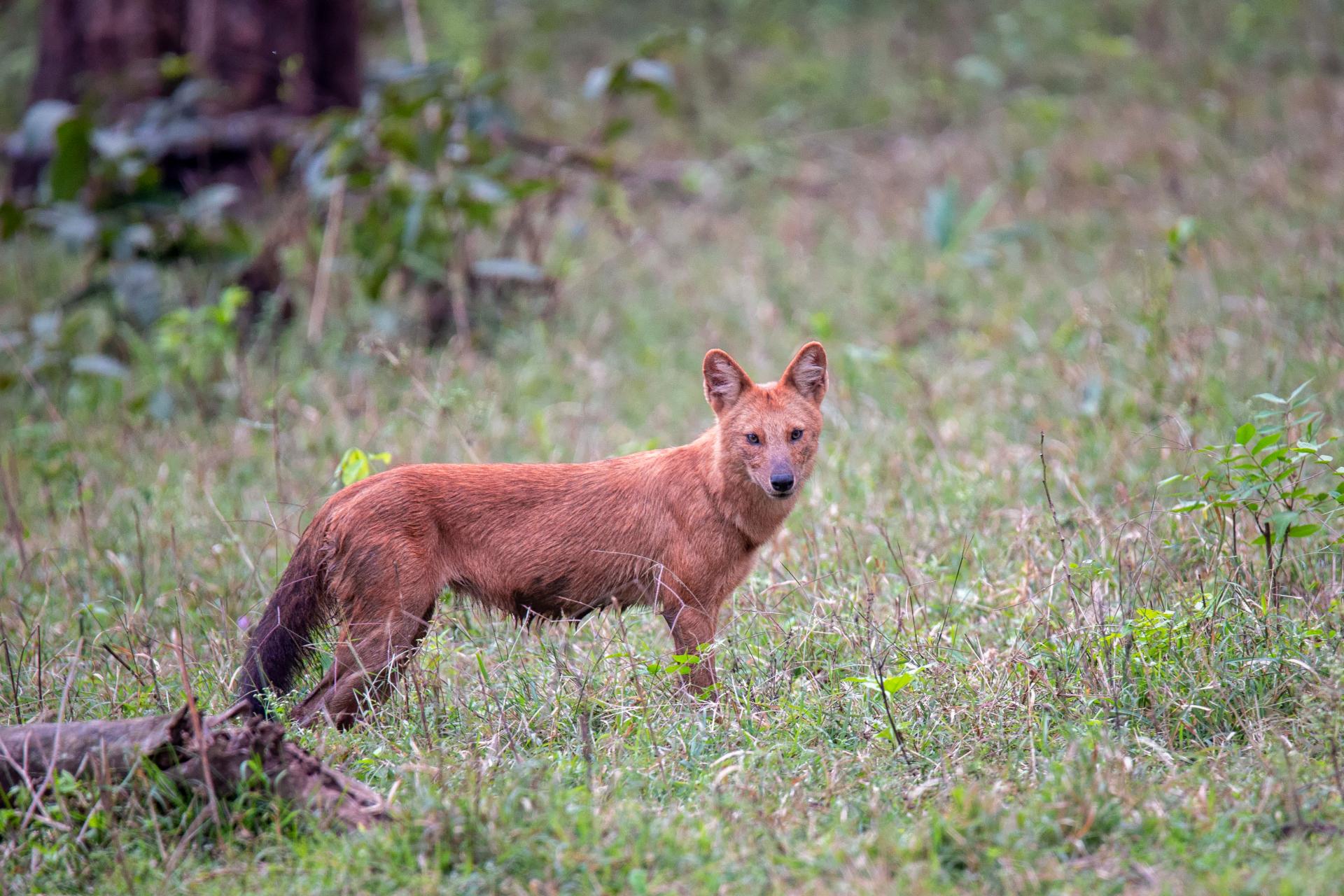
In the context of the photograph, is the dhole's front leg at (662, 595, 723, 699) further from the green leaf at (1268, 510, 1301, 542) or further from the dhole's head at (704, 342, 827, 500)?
the green leaf at (1268, 510, 1301, 542)

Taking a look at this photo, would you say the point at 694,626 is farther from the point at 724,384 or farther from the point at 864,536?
the point at 864,536

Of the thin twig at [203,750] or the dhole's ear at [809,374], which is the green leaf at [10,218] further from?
the thin twig at [203,750]

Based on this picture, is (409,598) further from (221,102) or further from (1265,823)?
(221,102)

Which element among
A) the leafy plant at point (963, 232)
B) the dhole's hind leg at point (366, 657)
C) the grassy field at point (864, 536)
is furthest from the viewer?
the leafy plant at point (963, 232)

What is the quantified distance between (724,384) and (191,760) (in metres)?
2.47

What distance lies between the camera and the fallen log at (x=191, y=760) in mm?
3422

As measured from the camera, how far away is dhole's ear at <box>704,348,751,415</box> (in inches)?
195

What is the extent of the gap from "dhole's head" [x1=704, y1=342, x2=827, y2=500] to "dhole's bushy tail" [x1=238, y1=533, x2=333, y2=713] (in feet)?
5.30

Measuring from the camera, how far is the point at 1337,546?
4430mm

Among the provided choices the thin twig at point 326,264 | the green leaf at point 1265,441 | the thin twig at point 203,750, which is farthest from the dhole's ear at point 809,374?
the thin twig at point 326,264

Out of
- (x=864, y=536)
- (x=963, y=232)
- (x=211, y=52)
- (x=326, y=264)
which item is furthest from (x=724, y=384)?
(x=211, y=52)

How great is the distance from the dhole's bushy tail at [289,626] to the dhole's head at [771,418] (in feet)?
5.30

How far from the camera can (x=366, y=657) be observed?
14.1 feet

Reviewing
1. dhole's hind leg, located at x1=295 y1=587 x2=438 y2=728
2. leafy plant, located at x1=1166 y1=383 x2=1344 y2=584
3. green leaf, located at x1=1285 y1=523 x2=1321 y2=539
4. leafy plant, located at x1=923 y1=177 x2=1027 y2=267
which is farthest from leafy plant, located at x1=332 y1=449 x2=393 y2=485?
leafy plant, located at x1=923 y1=177 x2=1027 y2=267
